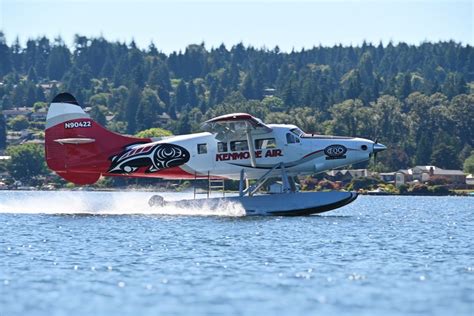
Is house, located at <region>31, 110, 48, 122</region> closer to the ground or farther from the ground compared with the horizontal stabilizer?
farther from the ground

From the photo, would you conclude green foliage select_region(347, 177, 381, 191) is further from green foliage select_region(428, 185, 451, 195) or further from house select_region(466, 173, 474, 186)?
house select_region(466, 173, 474, 186)

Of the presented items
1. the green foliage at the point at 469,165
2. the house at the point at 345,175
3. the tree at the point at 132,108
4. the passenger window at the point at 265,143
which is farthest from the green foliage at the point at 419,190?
the tree at the point at 132,108

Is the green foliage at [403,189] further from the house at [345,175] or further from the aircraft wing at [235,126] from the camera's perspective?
the aircraft wing at [235,126]

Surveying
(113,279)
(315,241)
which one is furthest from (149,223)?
(113,279)

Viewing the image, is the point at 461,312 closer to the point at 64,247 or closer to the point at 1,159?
the point at 64,247

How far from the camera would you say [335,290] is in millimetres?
19531

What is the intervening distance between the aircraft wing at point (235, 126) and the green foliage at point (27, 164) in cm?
7761

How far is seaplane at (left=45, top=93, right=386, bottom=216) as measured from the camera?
35.9 meters

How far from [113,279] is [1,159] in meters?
102

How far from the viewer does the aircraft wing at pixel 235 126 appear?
34.8 m

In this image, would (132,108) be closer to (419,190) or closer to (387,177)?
(387,177)

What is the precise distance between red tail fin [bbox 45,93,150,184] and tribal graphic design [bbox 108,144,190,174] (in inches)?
17.2

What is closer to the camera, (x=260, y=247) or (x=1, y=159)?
(x=260, y=247)

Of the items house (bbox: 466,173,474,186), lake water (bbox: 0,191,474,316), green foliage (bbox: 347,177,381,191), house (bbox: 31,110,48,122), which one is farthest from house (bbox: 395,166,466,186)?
house (bbox: 31,110,48,122)
